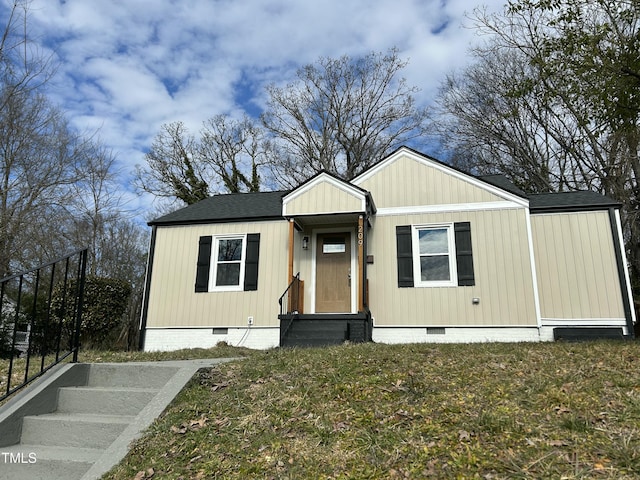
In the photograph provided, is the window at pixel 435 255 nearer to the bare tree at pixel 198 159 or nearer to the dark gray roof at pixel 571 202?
the dark gray roof at pixel 571 202

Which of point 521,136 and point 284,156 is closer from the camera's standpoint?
point 521,136

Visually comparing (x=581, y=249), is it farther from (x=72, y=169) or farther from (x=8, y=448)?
(x=72, y=169)

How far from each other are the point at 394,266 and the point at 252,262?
131 inches

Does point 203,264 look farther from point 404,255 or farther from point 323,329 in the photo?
point 404,255

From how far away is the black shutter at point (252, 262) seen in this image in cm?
1001

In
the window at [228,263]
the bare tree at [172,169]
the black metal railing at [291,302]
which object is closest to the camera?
the black metal railing at [291,302]

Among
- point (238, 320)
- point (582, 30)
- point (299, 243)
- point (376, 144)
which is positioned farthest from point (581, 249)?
point (376, 144)

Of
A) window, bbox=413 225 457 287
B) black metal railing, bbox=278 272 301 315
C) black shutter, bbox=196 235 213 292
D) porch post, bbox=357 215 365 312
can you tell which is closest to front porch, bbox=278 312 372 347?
black metal railing, bbox=278 272 301 315

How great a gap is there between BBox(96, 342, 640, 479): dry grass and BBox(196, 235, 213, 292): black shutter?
229 inches

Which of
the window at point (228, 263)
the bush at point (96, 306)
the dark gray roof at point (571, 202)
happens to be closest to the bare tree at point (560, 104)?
the dark gray roof at point (571, 202)

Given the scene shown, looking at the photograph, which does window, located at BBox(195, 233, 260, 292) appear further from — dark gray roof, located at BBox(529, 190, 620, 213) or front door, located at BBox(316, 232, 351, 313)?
dark gray roof, located at BBox(529, 190, 620, 213)

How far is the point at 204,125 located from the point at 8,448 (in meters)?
23.5

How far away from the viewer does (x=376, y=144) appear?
23.6 m

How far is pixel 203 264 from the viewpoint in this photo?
408 inches
